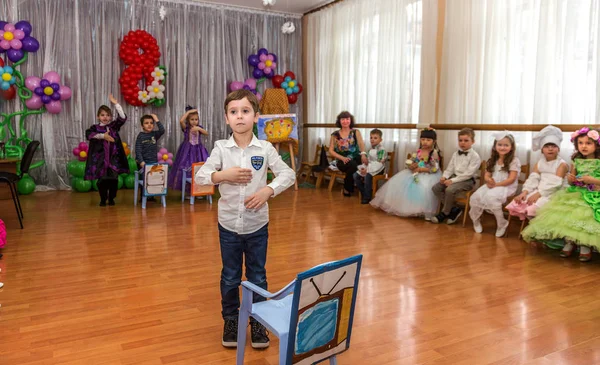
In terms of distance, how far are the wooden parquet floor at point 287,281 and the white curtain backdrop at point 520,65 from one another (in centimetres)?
123

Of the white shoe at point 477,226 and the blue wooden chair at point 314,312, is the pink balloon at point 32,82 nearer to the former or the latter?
the white shoe at point 477,226

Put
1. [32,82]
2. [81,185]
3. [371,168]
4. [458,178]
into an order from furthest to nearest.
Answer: [81,185]
[32,82]
[371,168]
[458,178]

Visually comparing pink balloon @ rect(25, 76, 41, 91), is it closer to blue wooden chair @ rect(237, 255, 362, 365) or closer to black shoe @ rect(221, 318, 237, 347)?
black shoe @ rect(221, 318, 237, 347)

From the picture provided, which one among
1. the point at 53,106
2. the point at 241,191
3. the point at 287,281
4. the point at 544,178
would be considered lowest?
the point at 287,281

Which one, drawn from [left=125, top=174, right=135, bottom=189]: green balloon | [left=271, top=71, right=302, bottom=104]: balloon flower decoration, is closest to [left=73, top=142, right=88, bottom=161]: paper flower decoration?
[left=125, top=174, right=135, bottom=189]: green balloon

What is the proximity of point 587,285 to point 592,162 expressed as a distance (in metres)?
1.15

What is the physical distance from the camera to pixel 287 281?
3.18 m

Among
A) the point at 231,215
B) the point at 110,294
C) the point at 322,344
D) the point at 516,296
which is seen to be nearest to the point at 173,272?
the point at 110,294

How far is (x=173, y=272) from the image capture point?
11.0 feet

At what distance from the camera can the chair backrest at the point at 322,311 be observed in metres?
1.63

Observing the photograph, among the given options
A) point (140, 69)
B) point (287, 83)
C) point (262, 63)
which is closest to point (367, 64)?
point (287, 83)

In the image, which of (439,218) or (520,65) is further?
(439,218)

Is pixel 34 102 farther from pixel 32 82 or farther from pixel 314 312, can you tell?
pixel 314 312

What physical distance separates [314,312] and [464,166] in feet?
12.9
